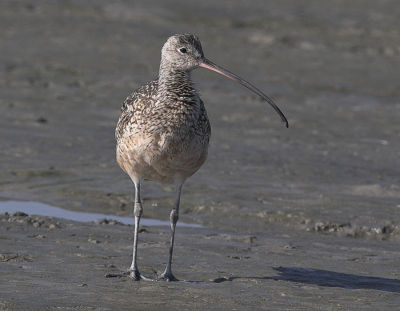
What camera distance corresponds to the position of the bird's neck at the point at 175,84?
7.46 metres

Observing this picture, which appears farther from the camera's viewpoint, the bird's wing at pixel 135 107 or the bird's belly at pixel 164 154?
the bird's wing at pixel 135 107

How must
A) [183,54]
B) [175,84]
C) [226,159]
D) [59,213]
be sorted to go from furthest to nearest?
[226,159] → [59,213] → [183,54] → [175,84]

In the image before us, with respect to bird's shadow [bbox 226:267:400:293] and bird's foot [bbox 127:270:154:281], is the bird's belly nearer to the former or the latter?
bird's foot [bbox 127:270:154:281]

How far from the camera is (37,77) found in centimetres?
1477

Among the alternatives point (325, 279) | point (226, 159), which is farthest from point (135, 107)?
point (226, 159)

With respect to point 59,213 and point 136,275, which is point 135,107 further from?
point 59,213

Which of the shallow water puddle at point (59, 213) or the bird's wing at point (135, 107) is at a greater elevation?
the bird's wing at point (135, 107)

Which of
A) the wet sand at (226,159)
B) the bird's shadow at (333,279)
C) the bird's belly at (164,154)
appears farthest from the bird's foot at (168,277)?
the bird's belly at (164,154)

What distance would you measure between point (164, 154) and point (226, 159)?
406cm

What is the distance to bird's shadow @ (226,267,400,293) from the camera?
24.3 ft

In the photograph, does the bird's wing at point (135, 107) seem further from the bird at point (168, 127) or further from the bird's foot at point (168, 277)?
the bird's foot at point (168, 277)

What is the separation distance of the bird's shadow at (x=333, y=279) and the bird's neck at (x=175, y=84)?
1.37 m

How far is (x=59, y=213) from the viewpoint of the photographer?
946 cm

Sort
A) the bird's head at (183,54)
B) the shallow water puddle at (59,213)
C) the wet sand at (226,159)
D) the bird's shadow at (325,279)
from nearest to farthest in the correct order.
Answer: the wet sand at (226,159) < the bird's shadow at (325,279) < the bird's head at (183,54) < the shallow water puddle at (59,213)
